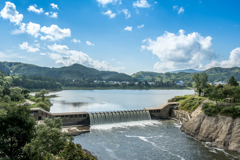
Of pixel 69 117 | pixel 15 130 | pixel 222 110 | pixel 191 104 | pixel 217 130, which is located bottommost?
pixel 217 130

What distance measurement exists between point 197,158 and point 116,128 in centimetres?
2062

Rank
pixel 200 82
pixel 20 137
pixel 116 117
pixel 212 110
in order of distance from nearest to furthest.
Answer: pixel 20 137
pixel 212 110
pixel 116 117
pixel 200 82

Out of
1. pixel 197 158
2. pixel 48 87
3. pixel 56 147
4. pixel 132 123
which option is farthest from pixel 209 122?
pixel 48 87

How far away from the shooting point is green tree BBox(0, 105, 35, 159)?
15719mm

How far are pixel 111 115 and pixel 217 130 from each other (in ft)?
88.1

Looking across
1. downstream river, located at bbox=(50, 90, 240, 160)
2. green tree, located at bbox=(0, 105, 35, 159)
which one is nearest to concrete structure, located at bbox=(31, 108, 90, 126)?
downstream river, located at bbox=(50, 90, 240, 160)

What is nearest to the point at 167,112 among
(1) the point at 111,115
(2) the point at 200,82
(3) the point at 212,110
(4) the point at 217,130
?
(2) the point at 200,82

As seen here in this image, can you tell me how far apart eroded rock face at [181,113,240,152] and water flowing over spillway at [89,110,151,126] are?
47.5 ft

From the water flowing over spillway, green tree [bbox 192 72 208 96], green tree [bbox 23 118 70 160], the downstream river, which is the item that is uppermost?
green tree [bbox 192 72 208 96]

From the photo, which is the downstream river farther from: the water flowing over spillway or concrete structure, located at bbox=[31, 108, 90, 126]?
concrete structure, located at bbox=[31, 108, 90, 126]

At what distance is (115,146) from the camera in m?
31.6

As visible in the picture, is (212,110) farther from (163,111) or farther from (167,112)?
(167,112)

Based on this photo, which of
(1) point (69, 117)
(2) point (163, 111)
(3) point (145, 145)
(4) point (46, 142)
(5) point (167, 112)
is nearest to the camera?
(4) point (46, 142)

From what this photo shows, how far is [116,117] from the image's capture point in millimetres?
48906
